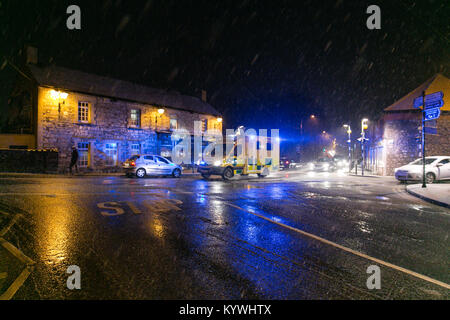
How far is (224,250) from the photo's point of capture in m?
4.73

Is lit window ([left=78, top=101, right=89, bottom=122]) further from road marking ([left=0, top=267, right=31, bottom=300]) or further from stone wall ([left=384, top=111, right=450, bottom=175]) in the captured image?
stone wall ([left=384, top=111, right=450, bottom=175])

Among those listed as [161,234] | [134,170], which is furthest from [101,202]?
[134,170]

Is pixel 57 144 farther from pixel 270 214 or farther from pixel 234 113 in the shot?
pixel 234 113

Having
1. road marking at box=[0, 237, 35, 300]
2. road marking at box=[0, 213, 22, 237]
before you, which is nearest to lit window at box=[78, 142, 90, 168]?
road marking at box=[0, 213, 22, 237]

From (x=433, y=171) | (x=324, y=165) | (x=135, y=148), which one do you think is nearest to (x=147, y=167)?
(x=135, y=148)

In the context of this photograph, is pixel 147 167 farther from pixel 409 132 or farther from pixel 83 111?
pixel 409 132

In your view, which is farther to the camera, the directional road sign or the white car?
the white car

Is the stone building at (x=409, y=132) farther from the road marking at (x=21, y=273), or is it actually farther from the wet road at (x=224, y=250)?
the road marking at (x=21, y=273)

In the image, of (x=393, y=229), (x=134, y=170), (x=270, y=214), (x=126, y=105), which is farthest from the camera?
(x=126, y=105)

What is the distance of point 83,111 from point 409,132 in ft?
90.6

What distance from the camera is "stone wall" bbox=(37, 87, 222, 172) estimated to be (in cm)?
2223

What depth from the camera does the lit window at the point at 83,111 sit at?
79.2 feet

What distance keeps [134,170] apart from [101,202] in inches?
441
